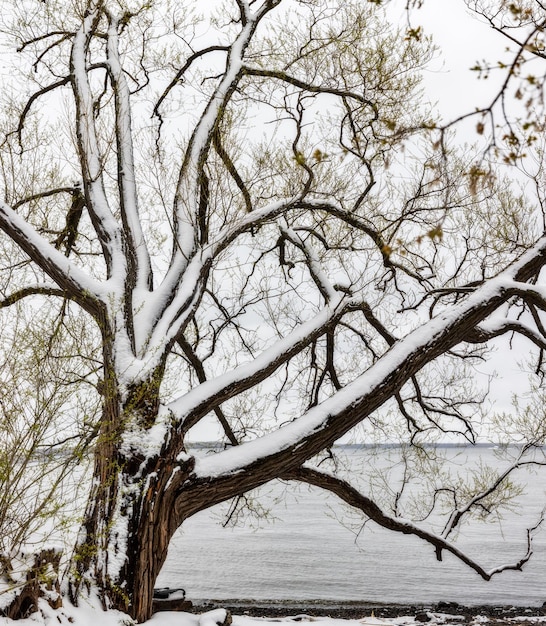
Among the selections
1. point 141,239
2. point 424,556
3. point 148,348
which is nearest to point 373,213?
point 141,239

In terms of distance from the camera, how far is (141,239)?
21.5 feet

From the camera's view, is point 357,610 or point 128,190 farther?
point 357,610

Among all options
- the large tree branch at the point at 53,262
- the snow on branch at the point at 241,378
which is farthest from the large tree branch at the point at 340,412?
the large tree branch at the point at 53,262

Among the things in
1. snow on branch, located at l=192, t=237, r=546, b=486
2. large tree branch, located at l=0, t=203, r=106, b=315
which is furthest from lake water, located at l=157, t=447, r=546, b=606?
large tree branch, located at l=0, t=203, r=106, b=315

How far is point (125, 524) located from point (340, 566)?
19.6 metres

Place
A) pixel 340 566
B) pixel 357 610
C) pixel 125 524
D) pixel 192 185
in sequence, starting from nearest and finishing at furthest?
1. pixel 125 524
2. pixel 192 185
3. pixel 357 610
4. pixel 340 566

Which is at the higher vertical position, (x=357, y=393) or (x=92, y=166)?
(x=92, y=166)

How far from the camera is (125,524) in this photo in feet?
15.4

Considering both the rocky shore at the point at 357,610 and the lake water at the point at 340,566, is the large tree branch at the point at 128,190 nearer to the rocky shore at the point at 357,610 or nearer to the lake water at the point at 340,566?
the lake water at the point at 340,566

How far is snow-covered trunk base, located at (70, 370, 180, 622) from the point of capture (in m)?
4.58

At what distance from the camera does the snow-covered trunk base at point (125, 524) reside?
180 inches

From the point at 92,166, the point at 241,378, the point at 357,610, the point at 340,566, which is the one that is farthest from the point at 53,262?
the point at 340,566

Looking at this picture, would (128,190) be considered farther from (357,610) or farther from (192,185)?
(357,610)

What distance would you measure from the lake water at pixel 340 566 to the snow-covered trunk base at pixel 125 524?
24.0 feet
